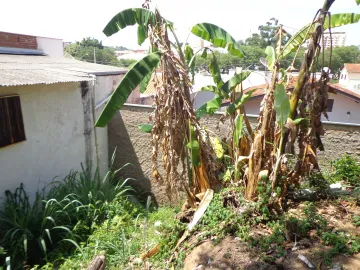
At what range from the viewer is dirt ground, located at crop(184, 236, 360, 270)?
244 cm

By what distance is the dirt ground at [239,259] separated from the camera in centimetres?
244

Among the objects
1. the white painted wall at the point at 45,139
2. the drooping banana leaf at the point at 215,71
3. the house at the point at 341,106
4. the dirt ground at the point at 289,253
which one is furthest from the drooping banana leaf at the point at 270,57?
the house at the point at 341,106

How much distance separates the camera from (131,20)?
3896 millimetres

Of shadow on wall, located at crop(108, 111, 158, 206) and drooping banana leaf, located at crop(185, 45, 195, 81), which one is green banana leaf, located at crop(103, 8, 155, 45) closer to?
drooping banana leaf, located at crop(185, 45, 195, 81)

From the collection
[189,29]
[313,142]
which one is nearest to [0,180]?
[189,29]

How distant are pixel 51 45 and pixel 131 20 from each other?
28.3 feet

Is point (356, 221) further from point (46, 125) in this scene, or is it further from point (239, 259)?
point (46, 125)

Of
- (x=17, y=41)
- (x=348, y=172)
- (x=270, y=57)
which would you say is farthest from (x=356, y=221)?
(x=17, y=41)

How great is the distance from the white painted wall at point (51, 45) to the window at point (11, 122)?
7.28m

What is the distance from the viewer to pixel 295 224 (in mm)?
2838

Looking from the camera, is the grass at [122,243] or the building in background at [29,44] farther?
the building in background at [29,44]

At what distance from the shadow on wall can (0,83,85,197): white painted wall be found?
2.97ft

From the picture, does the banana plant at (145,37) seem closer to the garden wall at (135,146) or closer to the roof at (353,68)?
the garden wall at (135,146)

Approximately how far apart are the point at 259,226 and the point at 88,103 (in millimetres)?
4213
